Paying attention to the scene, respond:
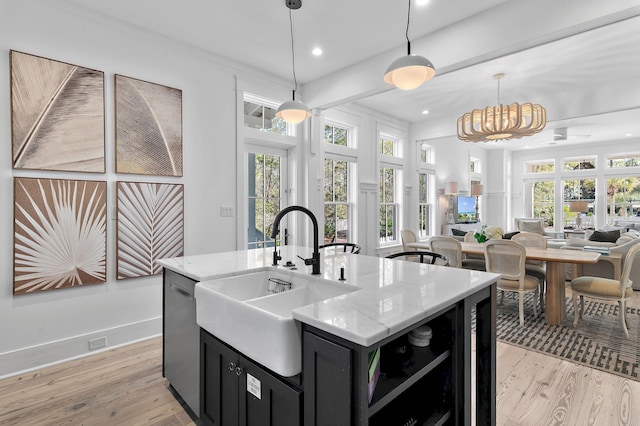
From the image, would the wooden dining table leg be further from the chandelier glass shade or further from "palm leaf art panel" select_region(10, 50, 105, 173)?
"palm leaf art panel" select_region(10, 50, 105, 173)

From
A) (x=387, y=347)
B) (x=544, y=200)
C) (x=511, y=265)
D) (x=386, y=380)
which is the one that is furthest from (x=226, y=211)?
(x=544, y=200)

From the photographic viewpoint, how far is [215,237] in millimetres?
3742

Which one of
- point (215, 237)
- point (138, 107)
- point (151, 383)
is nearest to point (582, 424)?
point (151, 383)

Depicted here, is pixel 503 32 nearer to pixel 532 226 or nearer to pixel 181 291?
pixel 181 291

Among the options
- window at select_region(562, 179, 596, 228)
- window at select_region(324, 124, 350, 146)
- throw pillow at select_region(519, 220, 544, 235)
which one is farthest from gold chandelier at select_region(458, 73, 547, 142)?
window at select_region(562, 179, 596, 228)

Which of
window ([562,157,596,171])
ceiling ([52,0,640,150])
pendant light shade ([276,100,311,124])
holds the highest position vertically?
ceiling ([52,0,640,150])

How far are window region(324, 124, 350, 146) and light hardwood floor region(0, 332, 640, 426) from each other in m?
3.74

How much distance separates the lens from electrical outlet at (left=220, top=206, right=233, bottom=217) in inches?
150

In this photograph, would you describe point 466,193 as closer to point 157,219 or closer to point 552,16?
point 552,16

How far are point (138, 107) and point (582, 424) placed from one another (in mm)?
4121

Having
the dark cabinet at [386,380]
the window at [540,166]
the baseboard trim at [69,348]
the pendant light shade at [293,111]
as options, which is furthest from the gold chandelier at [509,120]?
the window at [540,166]

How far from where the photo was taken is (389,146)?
6.49m

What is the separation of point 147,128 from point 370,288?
2830 mm

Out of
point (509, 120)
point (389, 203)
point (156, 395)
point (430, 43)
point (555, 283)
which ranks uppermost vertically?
point (430, 43)
